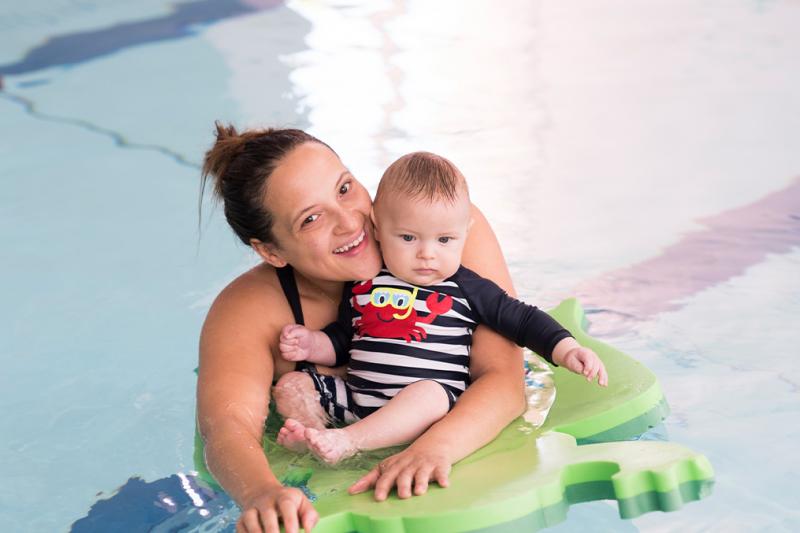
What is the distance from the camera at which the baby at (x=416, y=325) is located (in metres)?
2.22

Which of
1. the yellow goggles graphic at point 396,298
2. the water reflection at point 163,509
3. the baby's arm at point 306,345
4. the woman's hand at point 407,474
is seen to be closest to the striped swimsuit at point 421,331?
the yellow goggles graphic at point 396,298

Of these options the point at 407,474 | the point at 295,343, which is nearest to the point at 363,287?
the point at 295,343

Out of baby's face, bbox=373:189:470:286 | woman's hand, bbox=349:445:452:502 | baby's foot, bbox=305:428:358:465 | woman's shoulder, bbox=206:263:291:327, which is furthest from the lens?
woman's shoulder, bbox=206:263:291:327

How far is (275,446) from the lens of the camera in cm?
236

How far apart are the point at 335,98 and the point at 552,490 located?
13.9 ft

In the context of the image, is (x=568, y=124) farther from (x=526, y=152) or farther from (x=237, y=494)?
(x=237, y=494)

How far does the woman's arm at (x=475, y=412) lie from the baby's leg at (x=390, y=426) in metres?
0.05

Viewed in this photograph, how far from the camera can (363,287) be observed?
2404 mm

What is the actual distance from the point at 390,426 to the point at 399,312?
26cm

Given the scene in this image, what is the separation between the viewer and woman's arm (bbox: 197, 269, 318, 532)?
6.24 feet

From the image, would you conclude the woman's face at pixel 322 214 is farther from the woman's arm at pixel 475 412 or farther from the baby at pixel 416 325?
the woman's arm at pixel 475 412

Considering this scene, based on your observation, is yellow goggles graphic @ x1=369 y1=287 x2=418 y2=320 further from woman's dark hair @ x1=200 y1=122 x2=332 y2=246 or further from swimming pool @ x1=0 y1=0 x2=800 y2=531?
swimming pool @ x1=0 y1=0 x2=800 y2=531

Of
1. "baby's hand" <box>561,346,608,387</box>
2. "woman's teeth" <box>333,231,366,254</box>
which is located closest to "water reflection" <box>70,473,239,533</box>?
"woman's teeth" <box>333,231,366,254</box>

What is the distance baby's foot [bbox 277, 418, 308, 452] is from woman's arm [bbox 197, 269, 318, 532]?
0.05 m
